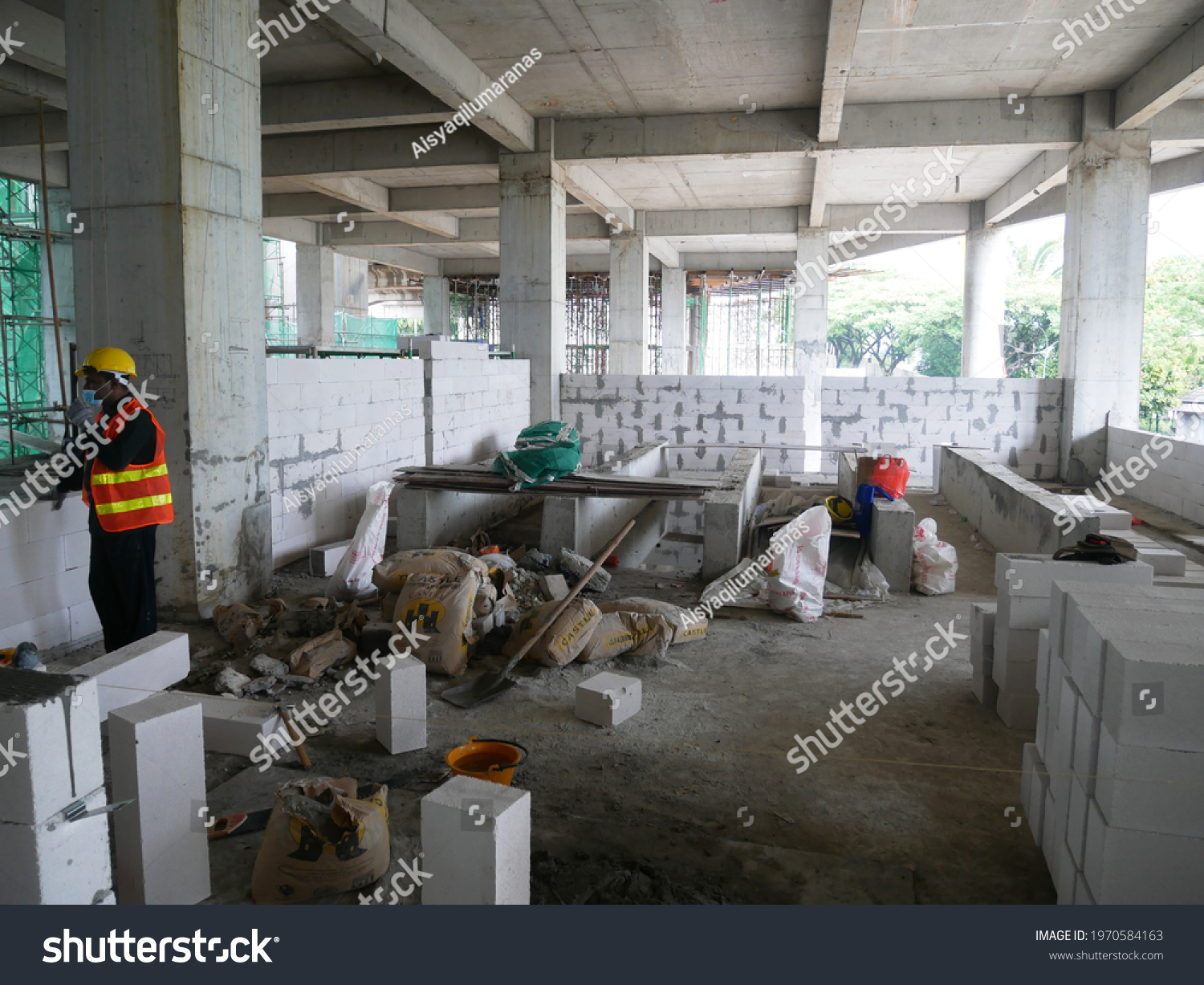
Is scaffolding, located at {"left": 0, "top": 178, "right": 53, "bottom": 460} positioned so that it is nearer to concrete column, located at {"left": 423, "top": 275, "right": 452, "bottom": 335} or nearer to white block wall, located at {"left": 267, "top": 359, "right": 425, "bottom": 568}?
white block wall, located at {"left": 267, "top": 359, "right": 425, "bottom": 568}

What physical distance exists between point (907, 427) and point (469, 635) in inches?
470

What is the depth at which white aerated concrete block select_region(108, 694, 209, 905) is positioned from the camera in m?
3.00

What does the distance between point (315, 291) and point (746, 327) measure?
20262 mm

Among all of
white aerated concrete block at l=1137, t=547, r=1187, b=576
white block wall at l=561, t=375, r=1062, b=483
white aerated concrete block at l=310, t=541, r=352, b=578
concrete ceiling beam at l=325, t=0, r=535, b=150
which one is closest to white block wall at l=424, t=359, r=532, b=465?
white block wall at l=561, t=375, r=1062, b=483

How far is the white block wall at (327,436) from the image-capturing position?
8172mm

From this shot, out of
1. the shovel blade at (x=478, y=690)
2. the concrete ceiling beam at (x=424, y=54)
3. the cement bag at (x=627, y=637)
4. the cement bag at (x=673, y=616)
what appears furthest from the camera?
the concrete ceiling beam at (x=424, y=54)

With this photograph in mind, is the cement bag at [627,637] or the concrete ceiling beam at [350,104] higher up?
the concrete ceiling beam at [350,104]

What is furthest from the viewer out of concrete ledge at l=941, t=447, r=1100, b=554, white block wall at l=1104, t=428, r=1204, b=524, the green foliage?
the green foliage

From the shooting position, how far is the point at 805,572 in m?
7.06

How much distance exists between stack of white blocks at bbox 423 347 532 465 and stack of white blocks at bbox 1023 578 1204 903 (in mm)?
9362

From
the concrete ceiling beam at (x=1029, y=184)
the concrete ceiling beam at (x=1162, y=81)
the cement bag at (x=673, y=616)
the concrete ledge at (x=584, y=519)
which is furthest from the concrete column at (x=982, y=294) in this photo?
the cement bag at (x=673, y=616)

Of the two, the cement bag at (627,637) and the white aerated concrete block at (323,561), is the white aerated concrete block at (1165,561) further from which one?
the white aerated concrete block at (323,561)

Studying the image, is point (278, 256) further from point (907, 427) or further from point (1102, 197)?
point (1102, 197)

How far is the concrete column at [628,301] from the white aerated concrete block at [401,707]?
1758 centimetres
